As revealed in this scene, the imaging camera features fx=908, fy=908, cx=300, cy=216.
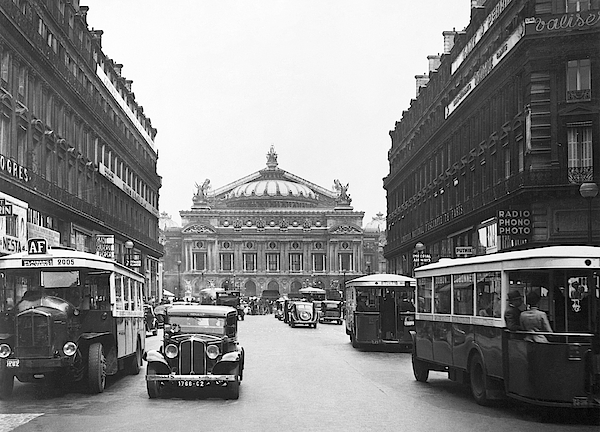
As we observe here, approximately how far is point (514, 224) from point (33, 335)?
2400 cm

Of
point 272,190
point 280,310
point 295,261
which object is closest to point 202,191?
point 272,190

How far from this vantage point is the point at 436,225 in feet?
188

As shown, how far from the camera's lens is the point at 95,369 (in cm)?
1822

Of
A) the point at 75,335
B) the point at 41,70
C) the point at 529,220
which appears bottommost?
the point at 75,335

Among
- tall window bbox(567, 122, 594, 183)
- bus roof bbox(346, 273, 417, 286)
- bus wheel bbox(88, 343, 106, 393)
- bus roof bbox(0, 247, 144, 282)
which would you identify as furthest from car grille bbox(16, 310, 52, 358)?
tall window bbox(567, 122, 594, 183)

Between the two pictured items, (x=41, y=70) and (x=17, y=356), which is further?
→ (x=41, y=70)

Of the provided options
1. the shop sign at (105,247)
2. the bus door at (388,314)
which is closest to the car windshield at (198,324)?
the bus door at (388,314)

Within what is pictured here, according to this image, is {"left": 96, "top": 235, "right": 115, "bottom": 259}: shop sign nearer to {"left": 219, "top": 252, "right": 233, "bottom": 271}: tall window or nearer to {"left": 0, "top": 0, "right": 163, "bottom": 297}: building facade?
{"left": 0, "top": 0, "right": 163, "bottom": 297}: building facade

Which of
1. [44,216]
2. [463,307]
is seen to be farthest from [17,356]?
[44,216]

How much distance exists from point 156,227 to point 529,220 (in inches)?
2267

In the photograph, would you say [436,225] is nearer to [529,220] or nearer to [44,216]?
[529,220]

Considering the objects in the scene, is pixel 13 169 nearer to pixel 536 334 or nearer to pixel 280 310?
pixel 536 334

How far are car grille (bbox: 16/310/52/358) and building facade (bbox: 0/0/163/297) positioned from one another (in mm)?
8530

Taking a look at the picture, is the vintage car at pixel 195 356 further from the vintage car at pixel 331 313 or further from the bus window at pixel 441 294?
the vintage car at pixel 331 313
